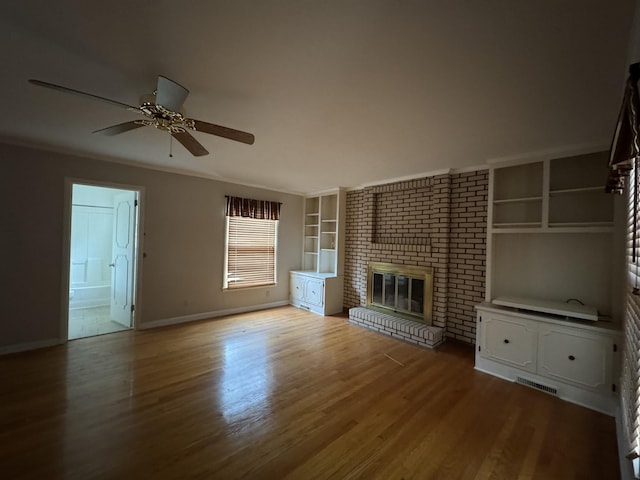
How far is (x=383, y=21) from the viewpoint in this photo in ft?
4.62

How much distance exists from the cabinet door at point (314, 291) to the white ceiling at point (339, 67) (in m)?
3.10

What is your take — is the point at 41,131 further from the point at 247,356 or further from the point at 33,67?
the point at 247,356

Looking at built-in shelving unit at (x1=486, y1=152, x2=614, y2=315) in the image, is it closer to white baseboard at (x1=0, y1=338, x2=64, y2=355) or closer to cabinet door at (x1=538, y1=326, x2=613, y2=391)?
cabinet door at (x1=538, y1=326, x2=613, y2=391)

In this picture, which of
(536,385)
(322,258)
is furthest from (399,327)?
(322,258)

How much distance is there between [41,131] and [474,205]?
5336 mm

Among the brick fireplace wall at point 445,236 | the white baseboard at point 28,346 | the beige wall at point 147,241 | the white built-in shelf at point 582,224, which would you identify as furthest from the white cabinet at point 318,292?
the white baseboard at point 28,346

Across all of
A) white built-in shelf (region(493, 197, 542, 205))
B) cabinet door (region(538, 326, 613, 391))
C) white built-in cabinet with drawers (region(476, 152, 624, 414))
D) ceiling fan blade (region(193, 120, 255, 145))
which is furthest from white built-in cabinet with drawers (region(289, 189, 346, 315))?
ceiling fan blade (region(193, 120, 255, 145))

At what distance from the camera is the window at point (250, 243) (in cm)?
527

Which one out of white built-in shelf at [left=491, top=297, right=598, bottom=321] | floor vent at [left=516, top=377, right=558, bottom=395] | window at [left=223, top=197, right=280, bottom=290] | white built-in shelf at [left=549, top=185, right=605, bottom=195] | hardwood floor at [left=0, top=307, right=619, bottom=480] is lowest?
hardwood floor at [left=0, top=307, right=619, bottom=480]

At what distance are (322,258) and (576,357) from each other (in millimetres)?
4295

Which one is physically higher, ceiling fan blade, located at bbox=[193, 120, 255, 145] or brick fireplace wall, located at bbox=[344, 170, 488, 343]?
ceiling fan blade, located at bbox=[193, 120, 255, 145]

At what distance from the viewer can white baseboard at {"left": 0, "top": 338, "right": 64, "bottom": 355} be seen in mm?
3336

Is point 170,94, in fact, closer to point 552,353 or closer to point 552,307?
point 552,307

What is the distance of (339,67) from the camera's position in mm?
1780
